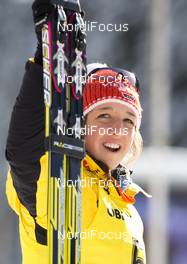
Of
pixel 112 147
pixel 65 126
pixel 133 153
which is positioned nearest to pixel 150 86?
pixel 133 153

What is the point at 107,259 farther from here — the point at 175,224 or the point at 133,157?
the point at 175,224

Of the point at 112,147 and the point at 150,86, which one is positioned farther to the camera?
the point at 150,86

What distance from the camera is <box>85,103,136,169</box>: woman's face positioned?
116 inches

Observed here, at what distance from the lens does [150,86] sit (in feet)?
23.5

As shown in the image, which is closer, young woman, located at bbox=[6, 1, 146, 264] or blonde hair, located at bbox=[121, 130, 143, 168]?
young woman, located at bbox=[6, 1, 146, 264]

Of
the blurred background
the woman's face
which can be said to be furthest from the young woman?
the blurred background

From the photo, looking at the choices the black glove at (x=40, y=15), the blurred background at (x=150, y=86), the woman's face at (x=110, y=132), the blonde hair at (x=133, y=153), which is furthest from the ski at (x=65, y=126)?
the blurred background at (x=150, y=86)

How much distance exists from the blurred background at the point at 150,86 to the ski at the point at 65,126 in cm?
371

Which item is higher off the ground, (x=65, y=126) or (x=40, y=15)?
(x=40, y=15)

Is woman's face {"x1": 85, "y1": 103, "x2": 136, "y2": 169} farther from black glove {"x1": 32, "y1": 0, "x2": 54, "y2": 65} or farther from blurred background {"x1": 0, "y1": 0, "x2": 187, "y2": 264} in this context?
blurred background {"x1": 0, "y1": 0, "x2": 187, "y2": 264}

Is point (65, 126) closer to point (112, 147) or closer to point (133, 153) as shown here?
point (112, 147)

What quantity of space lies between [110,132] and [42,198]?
13.9 inches

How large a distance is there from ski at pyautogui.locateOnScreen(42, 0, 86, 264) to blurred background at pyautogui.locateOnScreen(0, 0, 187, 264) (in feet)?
12.2

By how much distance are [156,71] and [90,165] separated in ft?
14.3
